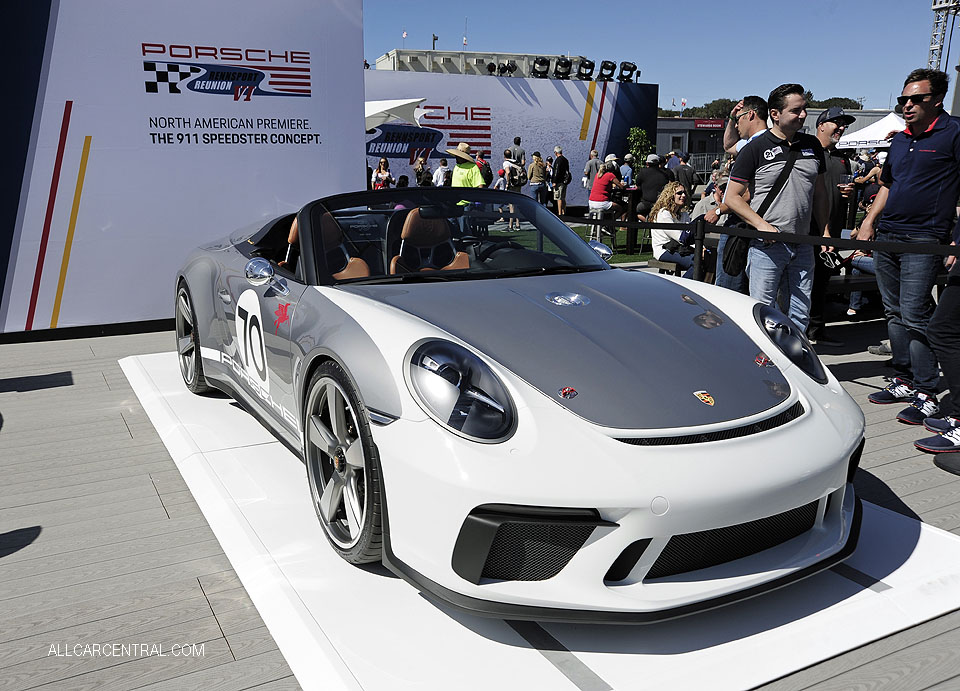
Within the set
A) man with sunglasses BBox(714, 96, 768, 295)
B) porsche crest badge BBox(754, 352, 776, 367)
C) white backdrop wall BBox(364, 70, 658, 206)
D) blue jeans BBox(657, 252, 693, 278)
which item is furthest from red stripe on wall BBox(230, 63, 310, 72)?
white backdrop wall BBox(364, 70, 658, 206)

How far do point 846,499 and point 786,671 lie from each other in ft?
2.16

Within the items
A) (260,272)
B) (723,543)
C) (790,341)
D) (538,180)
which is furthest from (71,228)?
(538,180)

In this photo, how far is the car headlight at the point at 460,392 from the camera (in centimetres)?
223

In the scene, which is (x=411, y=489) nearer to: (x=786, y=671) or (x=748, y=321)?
(x=786, y=671)

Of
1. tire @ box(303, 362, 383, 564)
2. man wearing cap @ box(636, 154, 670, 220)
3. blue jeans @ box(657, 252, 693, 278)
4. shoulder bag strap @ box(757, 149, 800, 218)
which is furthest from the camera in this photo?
man wearing cap @ box(636, 154, 670, 220)

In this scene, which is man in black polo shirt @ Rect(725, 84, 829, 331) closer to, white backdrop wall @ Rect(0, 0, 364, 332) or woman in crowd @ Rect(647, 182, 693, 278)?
woman in crowd @ Rect(647, 182, 693, 278)

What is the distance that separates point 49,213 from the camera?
652 cm

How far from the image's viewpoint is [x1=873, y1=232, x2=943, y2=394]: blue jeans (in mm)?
4305

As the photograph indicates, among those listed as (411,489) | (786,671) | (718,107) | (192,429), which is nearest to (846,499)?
(786,671)

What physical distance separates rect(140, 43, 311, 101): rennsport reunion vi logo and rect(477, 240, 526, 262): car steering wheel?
4567mm

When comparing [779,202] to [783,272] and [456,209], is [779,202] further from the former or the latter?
[456,209]

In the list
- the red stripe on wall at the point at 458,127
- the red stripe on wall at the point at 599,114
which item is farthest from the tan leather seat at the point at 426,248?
the red stripe on wall at the point at 599,114

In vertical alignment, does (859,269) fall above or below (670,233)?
below

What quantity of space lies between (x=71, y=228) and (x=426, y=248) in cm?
449
